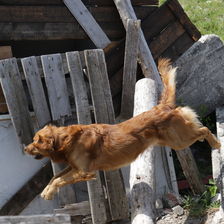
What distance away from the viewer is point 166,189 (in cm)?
527

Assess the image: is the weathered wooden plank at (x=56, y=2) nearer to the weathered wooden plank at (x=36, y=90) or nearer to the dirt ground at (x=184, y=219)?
the weathered wooden plank at (x=36, y=90)

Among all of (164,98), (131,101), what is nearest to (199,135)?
(164,98)

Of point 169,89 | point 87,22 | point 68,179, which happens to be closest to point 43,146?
point 68,179

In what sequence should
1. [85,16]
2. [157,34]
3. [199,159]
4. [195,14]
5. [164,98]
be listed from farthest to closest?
[195,14] → [199,159] → [157,34] → [85,16] → [164,98]

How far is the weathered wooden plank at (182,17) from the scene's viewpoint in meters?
5.55

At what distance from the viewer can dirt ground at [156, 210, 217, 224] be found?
440cm

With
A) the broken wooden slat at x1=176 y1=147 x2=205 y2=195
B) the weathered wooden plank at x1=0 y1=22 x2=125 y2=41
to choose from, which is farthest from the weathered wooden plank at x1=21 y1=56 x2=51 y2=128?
the broken wooden slat at x1=176 y1=147 x2=205 y2=195

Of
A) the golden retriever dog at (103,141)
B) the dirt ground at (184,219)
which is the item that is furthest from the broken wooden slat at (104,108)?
the golden retriever dog at (103,141)

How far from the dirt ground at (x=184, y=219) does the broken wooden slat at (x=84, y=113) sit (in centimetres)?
110

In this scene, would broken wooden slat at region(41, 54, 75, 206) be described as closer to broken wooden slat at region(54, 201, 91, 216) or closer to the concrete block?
broken wooden slat at region(54, 201, 91, 216)

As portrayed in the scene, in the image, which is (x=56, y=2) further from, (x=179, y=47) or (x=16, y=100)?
(x=179, y=47)

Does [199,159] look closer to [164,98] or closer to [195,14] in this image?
[164,98]

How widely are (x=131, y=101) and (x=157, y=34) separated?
5.11 feet

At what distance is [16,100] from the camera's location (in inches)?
170
